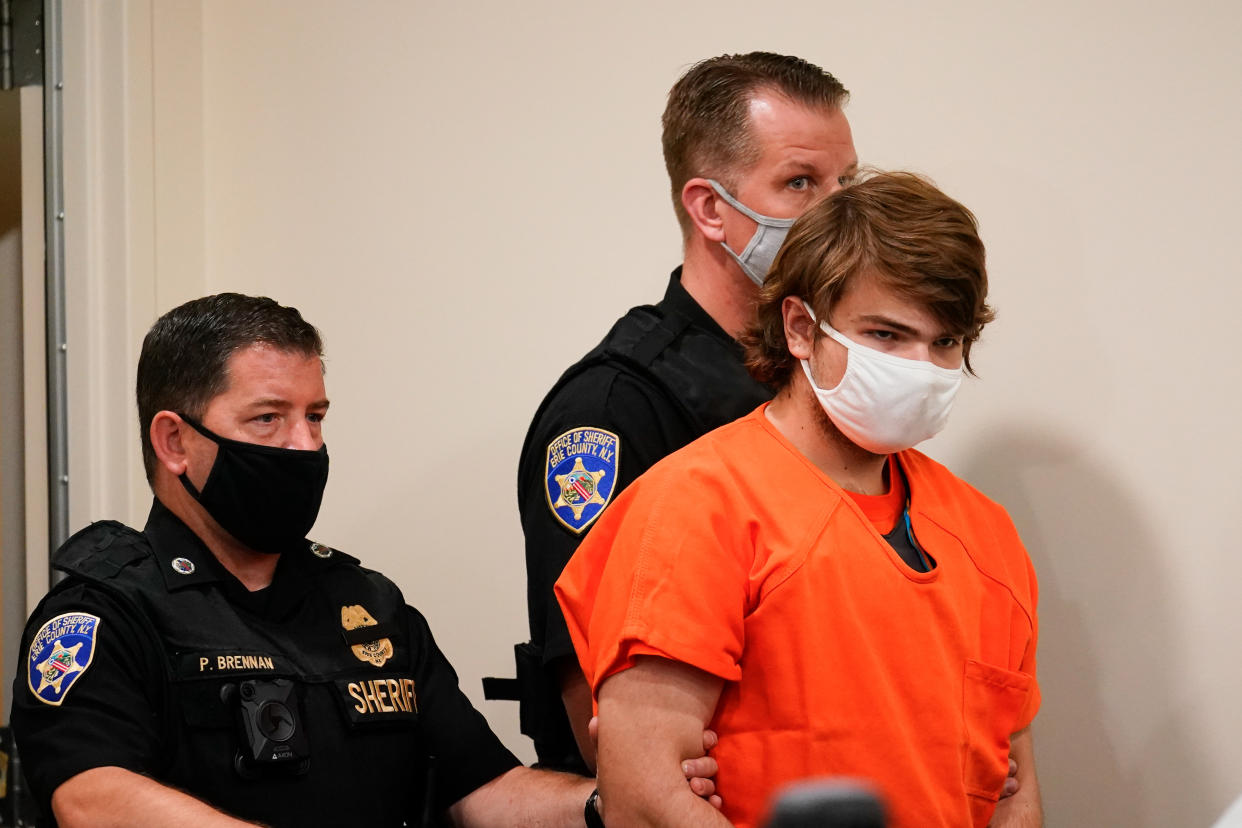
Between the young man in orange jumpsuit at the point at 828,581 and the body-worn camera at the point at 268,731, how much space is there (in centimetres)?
48

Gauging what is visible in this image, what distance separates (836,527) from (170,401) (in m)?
1.06

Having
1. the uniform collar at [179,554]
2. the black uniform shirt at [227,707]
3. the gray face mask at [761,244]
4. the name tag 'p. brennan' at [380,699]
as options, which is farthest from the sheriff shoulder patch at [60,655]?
the gray face mask at [761,244]

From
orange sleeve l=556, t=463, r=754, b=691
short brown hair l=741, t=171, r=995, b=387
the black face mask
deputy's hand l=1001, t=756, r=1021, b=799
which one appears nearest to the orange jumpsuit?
orange sleeve l=556, t=463, r=754, b=691

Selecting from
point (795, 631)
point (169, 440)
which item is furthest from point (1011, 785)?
point (169, 440)

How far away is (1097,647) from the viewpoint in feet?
7.32

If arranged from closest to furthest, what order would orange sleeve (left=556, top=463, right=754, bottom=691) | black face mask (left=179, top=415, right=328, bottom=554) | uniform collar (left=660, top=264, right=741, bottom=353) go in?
orange sleeve (left=556, top=463, right=754, bottom=691) → black face mask (left=179, top=415, right=328, bottom=554) → uniform collar (left=660, top=264, right=741, bottom=353)

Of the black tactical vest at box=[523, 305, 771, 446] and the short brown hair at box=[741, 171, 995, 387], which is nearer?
the short brown hair at box=[741, 171, 995, 387]

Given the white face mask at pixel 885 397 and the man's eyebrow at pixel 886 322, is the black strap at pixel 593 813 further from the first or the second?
the man's eyebrow at pixel 886 322

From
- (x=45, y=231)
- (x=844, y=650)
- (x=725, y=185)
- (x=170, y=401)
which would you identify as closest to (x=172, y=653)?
(x=170, y=401)

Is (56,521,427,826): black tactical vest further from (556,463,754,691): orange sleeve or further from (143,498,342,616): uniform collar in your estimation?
(556,463,754,691): orange sleeve

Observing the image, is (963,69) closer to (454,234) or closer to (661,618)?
(454,234)

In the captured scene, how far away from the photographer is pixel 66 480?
291 cm

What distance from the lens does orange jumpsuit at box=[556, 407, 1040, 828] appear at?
4.80 feet

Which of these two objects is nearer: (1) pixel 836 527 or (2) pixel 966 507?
(1) pixel 836 527
